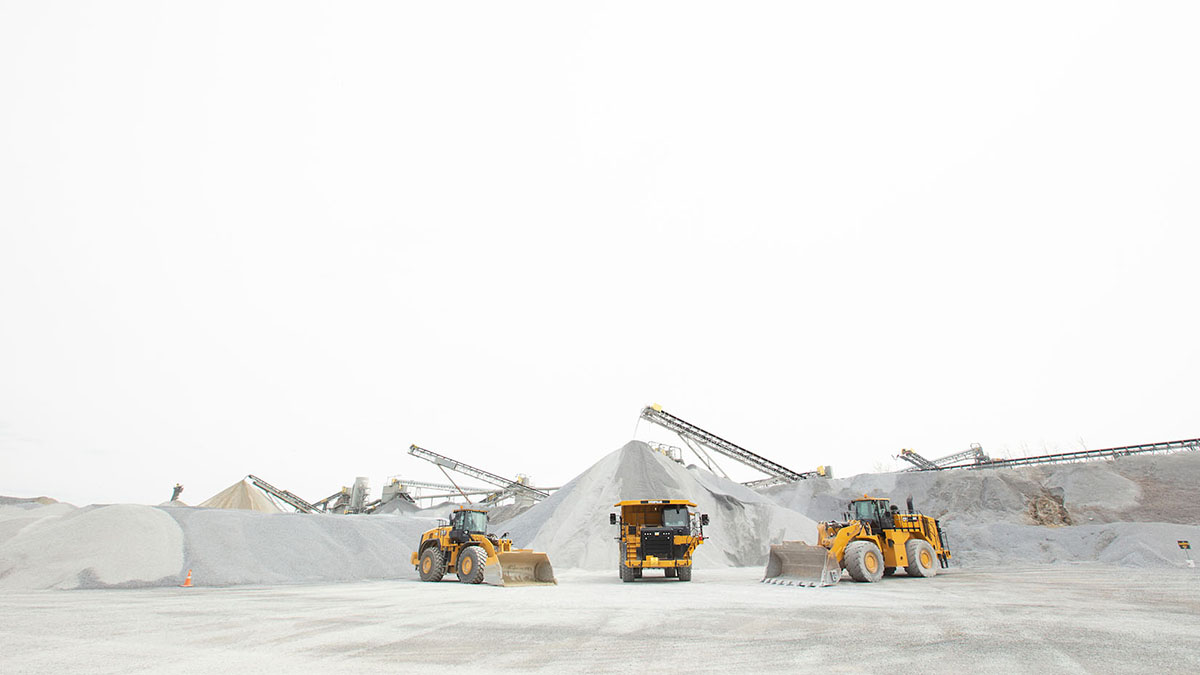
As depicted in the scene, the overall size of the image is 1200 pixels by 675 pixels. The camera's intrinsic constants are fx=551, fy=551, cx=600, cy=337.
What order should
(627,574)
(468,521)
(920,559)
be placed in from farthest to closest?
(468,521)
(627,574)
(920,559)

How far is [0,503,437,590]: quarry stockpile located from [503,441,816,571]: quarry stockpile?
7.06m

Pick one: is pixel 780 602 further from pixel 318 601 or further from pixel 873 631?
pixel 318 601

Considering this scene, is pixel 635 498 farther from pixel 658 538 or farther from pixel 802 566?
pixel 802 566

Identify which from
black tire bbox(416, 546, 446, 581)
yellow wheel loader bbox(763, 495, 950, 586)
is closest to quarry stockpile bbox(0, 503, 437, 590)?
black tire bbox(416, 546, 446, 581)

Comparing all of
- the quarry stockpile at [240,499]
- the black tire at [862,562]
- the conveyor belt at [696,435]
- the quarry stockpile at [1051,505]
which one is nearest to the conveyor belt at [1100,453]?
the quarry stockpile at [1051,505]

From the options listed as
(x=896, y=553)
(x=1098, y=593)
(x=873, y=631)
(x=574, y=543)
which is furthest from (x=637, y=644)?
(x=574, y=543)

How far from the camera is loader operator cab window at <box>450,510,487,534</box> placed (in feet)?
57.8

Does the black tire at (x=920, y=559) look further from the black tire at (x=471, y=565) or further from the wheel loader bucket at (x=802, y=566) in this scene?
the black tire at (x=471, y=565)

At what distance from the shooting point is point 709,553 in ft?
83.0

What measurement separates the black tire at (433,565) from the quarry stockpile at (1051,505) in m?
19.4

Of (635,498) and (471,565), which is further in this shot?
(635,498)

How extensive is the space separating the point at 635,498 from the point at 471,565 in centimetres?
1364

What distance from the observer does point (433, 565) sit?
57.4ft

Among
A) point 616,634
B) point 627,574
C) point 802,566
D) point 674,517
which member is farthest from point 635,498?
point 616,634
